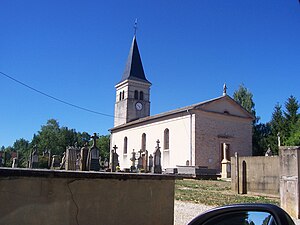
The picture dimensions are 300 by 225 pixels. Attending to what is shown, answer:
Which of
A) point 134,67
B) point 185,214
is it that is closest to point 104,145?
point 134,67

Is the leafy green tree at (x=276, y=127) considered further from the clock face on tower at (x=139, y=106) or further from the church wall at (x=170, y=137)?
the clock face on tower at (x=139, y=106)

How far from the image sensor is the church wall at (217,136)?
38906 mm

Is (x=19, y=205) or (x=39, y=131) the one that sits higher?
(x=39, y=131)

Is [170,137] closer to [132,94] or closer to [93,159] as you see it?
[132,94]

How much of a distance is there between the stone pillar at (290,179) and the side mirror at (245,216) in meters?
8.14

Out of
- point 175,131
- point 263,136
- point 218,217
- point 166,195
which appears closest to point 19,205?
point 166,195

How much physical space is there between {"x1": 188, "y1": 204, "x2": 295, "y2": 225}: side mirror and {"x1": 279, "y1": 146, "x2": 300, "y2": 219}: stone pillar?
8136 mm

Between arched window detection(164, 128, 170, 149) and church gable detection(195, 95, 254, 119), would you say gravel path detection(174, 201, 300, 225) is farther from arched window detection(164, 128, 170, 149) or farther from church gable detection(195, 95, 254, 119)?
arched window detection(164, 128, 170, 149)

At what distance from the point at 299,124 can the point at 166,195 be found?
46.3 m

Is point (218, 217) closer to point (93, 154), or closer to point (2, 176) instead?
point (2, 176)

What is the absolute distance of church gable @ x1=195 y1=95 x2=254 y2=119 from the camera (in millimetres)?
40656

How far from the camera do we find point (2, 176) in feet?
17.6

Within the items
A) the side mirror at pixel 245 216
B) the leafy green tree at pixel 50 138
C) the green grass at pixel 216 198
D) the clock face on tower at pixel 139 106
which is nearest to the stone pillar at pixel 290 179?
the green grass at pixel 216 198

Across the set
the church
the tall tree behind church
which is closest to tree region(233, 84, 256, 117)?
the tall tree behind church
